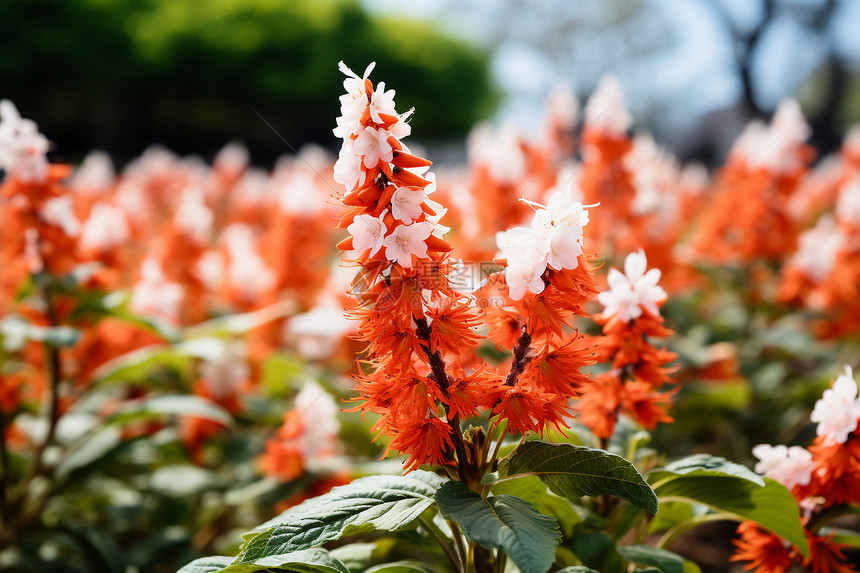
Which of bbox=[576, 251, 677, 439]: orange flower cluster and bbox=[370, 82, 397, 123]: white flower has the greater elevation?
bbox=[370, 82, 397, 123]: white flower

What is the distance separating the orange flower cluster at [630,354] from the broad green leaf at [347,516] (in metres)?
0.47

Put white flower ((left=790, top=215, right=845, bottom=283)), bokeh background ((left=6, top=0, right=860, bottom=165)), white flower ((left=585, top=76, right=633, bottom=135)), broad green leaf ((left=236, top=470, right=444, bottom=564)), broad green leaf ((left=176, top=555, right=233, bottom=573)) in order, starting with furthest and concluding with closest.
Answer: bokeh background ((left=6, top=0, right=860, bottom=165)) < white flower ((left=790, top=215, right=845, bottom=283)) < white flower ((left=585, top=76, right=633, bottom=135)) < broad green leaf ((left=176, top=555, right=233, bottom=573)) < broad green leaf ((left=236, top=470, right=444, bottom=564))

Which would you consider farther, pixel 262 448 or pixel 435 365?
pixel 262 448

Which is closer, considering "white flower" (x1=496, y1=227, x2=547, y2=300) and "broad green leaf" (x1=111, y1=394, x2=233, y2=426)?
"white flower" (x1=496, y1=227, x2=547, y2=300)

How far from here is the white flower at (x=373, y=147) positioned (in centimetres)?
100

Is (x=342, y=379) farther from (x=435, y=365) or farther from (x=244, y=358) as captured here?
(x=435, y=365)

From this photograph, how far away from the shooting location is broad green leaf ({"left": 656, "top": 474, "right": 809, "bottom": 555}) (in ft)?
4.09

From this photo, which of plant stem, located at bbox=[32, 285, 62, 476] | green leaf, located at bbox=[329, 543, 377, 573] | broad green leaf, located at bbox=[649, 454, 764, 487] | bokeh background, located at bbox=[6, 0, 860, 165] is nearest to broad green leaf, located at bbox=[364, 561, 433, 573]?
green leaf, located at bbox=[329, 543, 377, 573]

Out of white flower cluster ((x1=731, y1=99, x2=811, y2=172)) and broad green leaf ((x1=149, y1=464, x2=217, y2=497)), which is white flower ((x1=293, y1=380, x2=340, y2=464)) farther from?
white flower cluster ((x1=731, y1=99, x2=811, y2=172))

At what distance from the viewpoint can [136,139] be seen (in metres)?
26.5

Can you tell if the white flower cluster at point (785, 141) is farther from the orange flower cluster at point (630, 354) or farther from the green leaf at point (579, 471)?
the green leaf at point (579, 471)

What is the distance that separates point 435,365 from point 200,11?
98.8ft

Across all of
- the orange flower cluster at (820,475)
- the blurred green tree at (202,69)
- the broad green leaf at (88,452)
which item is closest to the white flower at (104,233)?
the broad green leaf at (88,452)

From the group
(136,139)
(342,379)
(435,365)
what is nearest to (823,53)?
(342,379)
